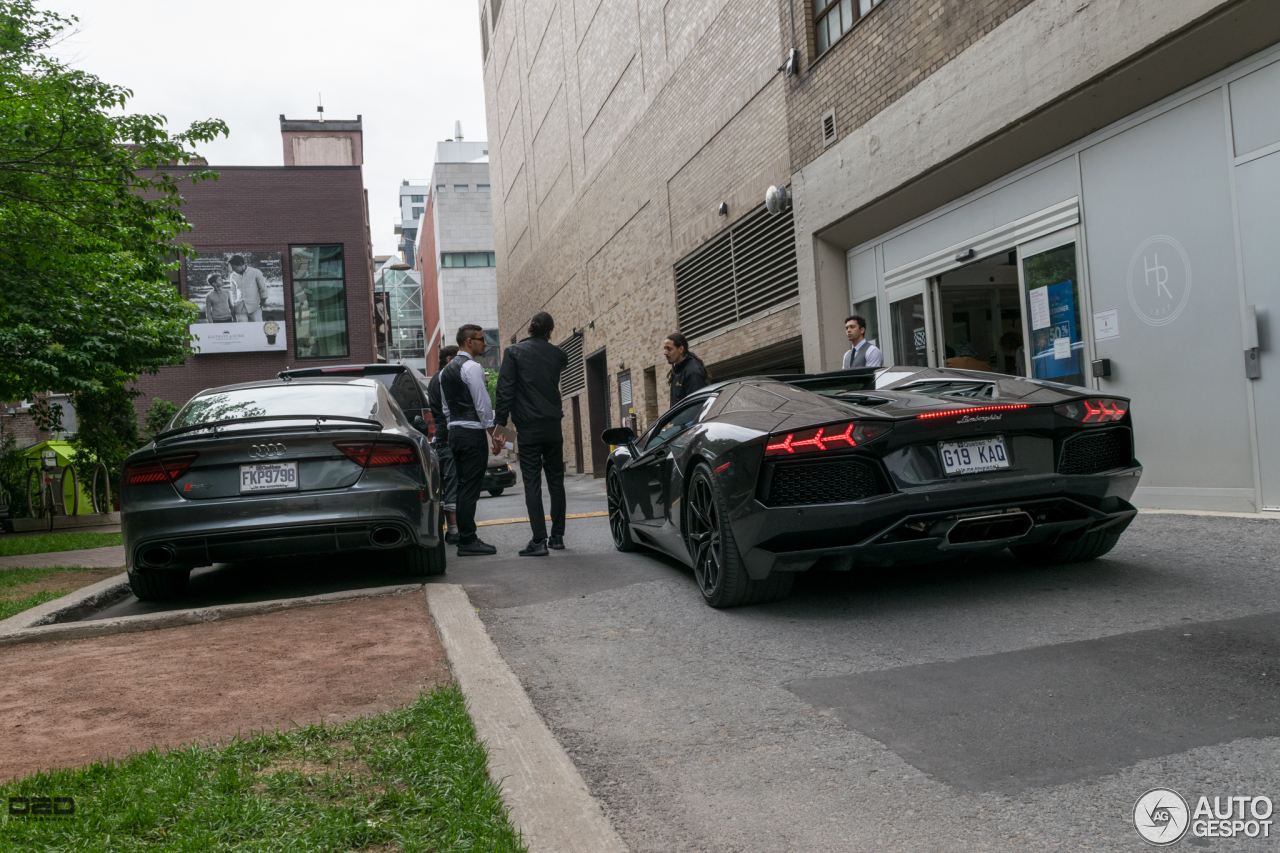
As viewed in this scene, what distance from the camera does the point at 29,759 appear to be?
296 centimetres

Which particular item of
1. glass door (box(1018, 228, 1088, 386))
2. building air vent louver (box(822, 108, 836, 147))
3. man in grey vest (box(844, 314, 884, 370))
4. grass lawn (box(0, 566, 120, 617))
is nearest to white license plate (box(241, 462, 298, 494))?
grass lawn (box(0, 566, 120, 617))

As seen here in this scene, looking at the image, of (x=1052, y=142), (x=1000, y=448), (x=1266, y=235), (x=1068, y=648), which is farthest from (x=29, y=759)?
(x=1052, y=142)

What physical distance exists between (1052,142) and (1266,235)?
2373mm

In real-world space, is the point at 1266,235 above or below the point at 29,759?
above

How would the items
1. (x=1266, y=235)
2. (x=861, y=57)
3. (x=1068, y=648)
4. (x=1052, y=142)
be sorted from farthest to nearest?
(x=861, y=57), (x=1052, y=142), (x=1266, y=235), (x=1068, y=648)

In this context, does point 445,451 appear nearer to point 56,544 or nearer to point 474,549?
point 474,549

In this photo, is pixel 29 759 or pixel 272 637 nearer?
pixel 29 759

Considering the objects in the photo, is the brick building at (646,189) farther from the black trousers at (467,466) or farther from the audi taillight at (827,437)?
the audi taillight at (827,437)

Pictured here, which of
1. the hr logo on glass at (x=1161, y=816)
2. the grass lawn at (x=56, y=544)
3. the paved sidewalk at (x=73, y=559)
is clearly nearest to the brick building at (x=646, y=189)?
the paved sidewalk at (x=73, y=559)

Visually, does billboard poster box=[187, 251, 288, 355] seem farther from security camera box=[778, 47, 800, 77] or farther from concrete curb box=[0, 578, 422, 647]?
concrete curb box=[0, 578, 422, 647]

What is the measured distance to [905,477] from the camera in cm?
414

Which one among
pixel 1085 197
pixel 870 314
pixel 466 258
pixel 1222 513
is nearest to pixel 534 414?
pixel 1085 197

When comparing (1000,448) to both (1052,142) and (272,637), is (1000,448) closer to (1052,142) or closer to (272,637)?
(272,637)

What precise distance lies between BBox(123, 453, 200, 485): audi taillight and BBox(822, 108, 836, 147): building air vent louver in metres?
8.51
